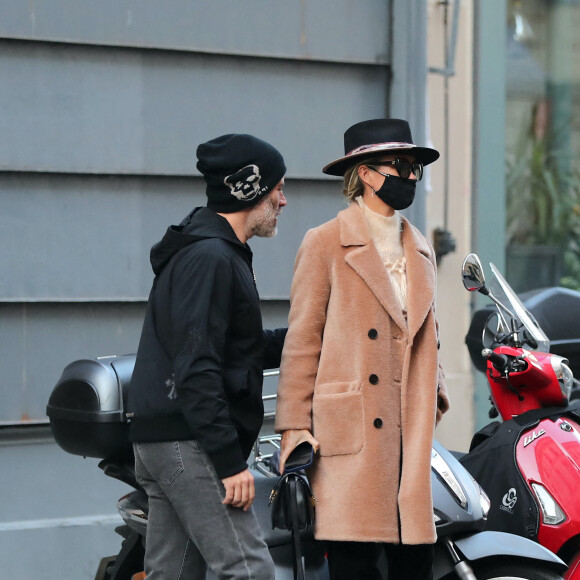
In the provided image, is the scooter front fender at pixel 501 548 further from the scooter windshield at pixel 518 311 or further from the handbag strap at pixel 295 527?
the scooter windshield at pixel 518 311

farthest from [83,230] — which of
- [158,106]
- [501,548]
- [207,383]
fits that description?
[501,548]

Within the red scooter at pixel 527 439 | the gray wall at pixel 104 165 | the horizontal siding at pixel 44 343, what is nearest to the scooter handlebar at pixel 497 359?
the red scooter at pixel 527 439

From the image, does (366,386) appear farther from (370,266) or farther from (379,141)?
(379,141)

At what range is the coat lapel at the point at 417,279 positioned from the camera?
114 inches

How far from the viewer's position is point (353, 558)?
286 centimetres

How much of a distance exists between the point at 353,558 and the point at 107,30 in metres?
3.12

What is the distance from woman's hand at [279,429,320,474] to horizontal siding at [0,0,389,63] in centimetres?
279

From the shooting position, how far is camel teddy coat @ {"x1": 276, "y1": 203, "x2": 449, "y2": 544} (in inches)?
111

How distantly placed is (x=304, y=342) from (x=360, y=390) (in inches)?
8.6

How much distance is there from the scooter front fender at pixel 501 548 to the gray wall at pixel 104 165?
2258 millimetres

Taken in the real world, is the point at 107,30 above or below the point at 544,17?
below

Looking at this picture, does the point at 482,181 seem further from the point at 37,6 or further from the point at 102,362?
the point at 102,362

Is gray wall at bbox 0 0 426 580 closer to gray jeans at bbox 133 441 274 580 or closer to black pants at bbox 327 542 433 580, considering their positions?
black pants at bbox 327 542 433 580

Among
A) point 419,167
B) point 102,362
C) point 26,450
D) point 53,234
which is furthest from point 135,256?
point 419,167
